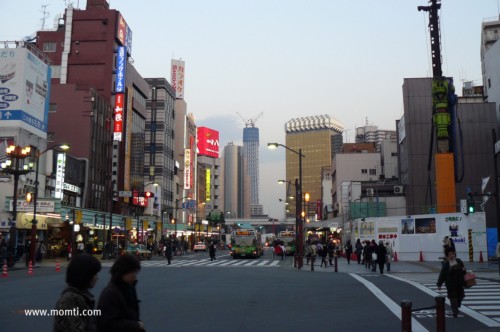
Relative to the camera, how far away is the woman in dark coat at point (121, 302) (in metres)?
4.78

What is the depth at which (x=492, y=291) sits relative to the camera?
1897 centimetres

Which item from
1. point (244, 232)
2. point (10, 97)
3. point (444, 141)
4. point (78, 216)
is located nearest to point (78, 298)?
point (78, 216)

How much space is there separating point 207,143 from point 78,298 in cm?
15219

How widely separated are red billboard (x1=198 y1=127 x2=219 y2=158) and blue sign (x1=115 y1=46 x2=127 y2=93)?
268ft

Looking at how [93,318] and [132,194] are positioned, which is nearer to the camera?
[93,318]

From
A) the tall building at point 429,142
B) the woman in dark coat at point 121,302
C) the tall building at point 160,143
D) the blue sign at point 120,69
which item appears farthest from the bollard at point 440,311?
the tall building at point 160,143

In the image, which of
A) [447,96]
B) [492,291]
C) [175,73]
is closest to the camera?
[492,291]

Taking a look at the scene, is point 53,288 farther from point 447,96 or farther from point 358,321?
point 447,96

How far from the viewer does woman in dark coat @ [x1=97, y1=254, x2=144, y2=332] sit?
15.7 feet

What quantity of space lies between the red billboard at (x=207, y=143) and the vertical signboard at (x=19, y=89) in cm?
10405

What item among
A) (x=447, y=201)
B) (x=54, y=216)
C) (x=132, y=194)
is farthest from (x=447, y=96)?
(x=54, y=216)

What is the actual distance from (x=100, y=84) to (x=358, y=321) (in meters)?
65.7

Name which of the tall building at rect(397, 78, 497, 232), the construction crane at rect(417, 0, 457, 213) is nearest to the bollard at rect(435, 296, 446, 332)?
the construction crane at rect(417, 0, 457, 213)

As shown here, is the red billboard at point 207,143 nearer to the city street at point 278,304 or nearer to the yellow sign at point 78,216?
the yellow sign at point 78,216
